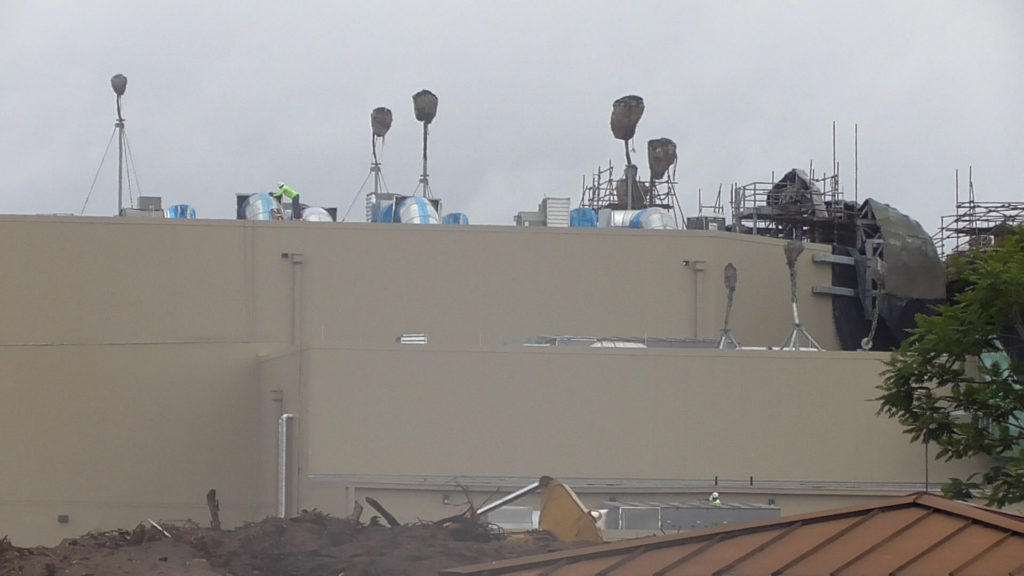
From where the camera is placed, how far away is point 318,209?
39688 mm

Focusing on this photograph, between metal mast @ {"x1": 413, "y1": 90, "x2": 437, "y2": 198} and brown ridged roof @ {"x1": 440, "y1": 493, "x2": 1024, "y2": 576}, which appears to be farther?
metal mast @ {"x1": 413, "y1": 90, "x2": 437, "y2": 198}

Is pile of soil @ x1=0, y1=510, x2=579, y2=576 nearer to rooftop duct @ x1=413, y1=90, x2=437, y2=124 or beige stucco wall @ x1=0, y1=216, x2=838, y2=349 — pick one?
beige stucco wall @ x1=0, y1=216, x2=838, y2=349

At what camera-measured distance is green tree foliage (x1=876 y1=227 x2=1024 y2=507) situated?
22.8 meters

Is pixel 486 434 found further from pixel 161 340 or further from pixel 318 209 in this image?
pixel 318 209

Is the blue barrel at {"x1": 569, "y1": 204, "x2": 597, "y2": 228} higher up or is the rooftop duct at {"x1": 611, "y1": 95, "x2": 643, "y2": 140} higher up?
the rooftop duct at {"x1": 611, "y1": 95, "x2": 643, "y2": 140}

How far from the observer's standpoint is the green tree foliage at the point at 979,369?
74.7 ft

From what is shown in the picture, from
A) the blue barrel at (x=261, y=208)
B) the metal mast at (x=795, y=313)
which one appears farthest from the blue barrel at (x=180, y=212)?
the metal mast at (x=795, y=313)

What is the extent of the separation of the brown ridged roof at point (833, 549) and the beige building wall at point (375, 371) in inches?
613

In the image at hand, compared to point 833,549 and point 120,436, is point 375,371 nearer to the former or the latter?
point 120,436

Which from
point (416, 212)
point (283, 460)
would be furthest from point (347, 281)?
point (283, 460)

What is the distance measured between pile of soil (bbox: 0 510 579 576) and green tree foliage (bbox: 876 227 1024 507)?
1109cm

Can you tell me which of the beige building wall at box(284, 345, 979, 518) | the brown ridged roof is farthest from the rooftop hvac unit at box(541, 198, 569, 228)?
the brown ridged roof

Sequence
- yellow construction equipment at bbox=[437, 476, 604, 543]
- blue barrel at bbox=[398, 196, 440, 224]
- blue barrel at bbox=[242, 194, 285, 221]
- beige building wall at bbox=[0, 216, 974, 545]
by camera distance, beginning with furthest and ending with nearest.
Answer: blue barrel at bbox=[398, 196, 440, 224], blue barrel at bbox=[242, 194, 285, 221], beige building wall at bbox=[0, 216, 974, 545], yellow construction equipment at bbox=[437, 476, 604, 543]

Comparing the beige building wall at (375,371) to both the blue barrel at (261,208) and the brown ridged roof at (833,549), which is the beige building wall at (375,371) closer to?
the blue barrel at (261,208)
